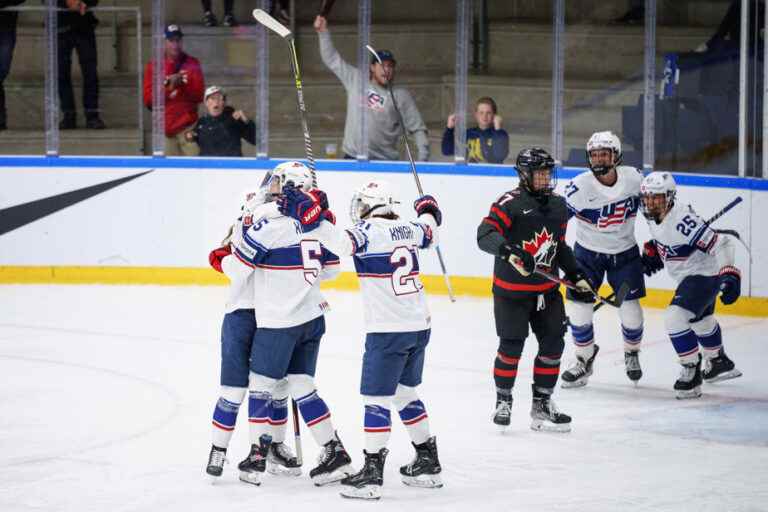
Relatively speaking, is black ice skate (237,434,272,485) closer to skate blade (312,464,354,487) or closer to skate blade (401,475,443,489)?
skate blade (312,464,354,487)

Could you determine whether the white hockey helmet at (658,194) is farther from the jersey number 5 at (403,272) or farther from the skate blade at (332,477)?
the skate blade at (332,477)

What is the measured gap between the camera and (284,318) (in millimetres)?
4969

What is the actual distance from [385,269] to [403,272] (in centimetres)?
7

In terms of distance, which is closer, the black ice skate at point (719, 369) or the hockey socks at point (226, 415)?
the hockey socks at point (226, 415)

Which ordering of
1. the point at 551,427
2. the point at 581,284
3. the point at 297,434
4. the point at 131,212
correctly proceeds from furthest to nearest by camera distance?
the point at 131,212, the point at 581,284, the point at 551,427, the point at 297,434

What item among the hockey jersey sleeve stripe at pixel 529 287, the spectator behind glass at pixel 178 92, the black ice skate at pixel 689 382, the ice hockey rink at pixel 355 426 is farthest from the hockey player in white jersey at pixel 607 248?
the spectator behind glass at pixel 178 92

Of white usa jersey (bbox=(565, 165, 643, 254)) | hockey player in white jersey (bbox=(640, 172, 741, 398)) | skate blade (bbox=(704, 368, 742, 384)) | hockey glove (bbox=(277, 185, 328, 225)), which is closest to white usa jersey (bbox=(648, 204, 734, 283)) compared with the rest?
hockey player in white jersey (bbox=(640, 172, 741, 398))

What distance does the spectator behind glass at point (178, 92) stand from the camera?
32.4 ft

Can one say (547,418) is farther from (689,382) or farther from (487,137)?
(487,137)

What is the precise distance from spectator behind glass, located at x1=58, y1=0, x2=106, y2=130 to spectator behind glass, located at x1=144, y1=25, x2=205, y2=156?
389 mm

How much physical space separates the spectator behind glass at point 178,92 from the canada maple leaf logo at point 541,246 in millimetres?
4528

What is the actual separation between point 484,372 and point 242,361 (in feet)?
7.87

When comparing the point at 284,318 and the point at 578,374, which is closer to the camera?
the point at 284,318

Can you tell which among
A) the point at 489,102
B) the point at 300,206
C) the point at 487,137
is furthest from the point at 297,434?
the point at 489,102
